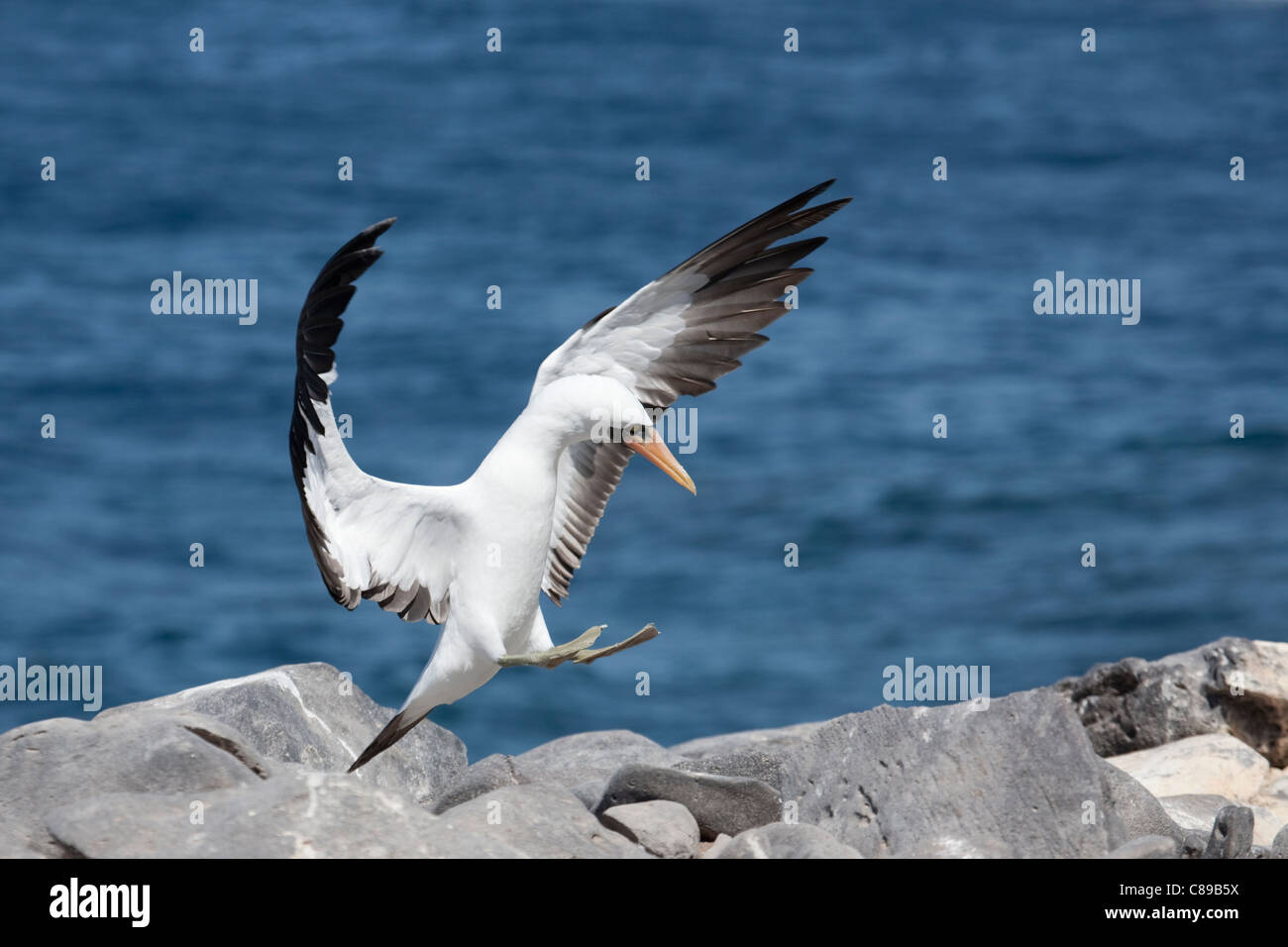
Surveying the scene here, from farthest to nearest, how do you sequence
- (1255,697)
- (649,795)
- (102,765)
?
(1255,697) → (649,795) → (102,765)

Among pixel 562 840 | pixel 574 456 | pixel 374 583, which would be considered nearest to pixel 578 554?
pixel 574 456

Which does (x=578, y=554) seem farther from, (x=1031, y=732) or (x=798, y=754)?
(x=1031, y=732)

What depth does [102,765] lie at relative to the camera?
7613 mm

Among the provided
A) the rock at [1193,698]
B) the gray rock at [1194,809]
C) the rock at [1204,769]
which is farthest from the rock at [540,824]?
the rock at [1193,698]

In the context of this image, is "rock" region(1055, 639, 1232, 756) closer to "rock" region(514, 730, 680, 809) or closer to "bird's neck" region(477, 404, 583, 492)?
"rock" region(514, 730, 680, 809)

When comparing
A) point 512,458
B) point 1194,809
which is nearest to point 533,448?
point 512,458

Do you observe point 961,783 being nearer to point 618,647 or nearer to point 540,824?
point 618,647

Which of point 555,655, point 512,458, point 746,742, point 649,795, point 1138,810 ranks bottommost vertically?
point 746,742

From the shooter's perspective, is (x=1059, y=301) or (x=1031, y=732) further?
(x=1059, y=301)

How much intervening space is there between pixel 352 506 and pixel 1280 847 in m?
4.93

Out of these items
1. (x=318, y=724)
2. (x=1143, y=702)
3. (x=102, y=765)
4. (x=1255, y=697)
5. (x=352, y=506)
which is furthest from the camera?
(x=1143, y=702)

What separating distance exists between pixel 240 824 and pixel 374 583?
2361mm

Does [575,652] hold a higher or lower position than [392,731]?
higher

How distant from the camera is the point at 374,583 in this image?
28.1 ft
